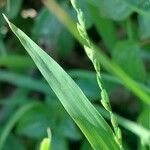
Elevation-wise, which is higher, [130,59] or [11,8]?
[11,8]

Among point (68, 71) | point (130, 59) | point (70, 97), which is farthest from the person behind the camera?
point (68, 71)

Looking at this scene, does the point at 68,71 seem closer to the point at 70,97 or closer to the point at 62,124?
the point at 62,124

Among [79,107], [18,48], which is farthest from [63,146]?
[79,107]

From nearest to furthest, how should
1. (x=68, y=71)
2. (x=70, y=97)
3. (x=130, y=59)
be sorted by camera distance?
(x=70, y=97) < (x=130, y=59) < (x=68, y=71)

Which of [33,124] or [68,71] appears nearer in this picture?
[33,124]

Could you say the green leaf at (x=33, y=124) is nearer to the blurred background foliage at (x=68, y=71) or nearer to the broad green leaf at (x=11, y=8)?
A: the blurred background foliage at (x=68, y=71)

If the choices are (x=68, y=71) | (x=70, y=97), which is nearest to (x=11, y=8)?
(x=68, y=71)

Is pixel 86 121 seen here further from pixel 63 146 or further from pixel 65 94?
pixel 63 146
